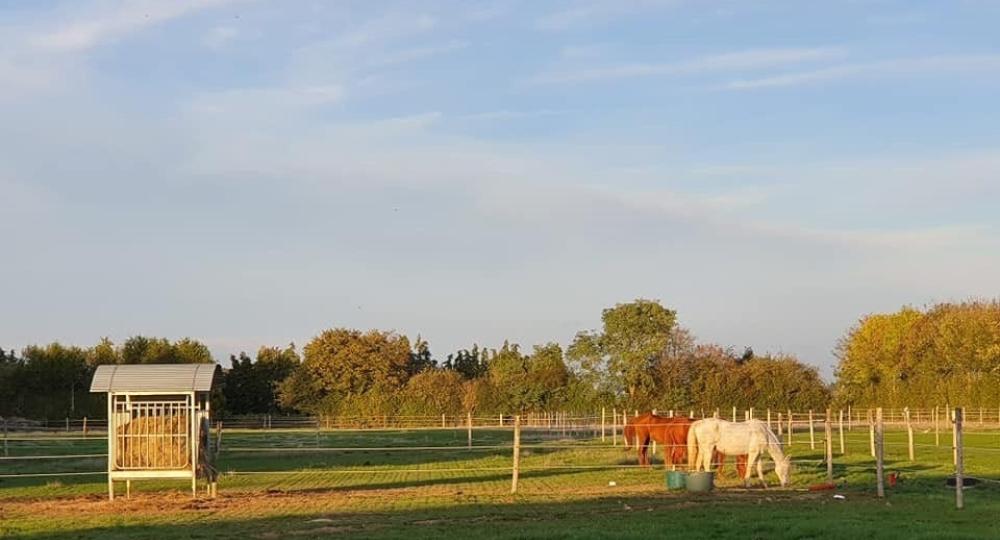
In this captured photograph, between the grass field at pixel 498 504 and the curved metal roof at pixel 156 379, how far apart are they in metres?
2.31

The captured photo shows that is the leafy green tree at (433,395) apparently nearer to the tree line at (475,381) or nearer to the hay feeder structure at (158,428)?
the tree line at (475,381)

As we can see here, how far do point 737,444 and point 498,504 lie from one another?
7193 millimetres

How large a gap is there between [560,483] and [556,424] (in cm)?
4331

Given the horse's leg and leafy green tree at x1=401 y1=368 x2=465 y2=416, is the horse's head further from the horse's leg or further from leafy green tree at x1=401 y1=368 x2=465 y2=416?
leafy green tree at x1=401 y1=368 x2=465 y2=416

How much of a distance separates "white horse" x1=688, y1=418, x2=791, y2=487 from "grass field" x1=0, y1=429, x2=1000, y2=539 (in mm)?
630

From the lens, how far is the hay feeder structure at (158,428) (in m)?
23.6

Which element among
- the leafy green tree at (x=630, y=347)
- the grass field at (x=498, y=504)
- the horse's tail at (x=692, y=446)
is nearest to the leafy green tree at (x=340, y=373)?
the leafy green tree at (x=630, y=347)

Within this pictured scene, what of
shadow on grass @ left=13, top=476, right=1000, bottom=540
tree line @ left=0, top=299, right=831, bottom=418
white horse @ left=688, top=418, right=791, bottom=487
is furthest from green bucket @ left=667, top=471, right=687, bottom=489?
tree line @ left=0, top=299, right=831, bottom=418

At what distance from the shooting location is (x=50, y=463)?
37250 mm

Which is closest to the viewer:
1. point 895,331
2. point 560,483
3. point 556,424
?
point 560,483

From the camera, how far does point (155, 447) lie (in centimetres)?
2377

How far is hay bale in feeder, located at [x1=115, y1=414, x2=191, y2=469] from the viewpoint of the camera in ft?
77.7

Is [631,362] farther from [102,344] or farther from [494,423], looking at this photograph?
[102,344]

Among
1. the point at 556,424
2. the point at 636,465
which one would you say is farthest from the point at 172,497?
the point at 556,424
